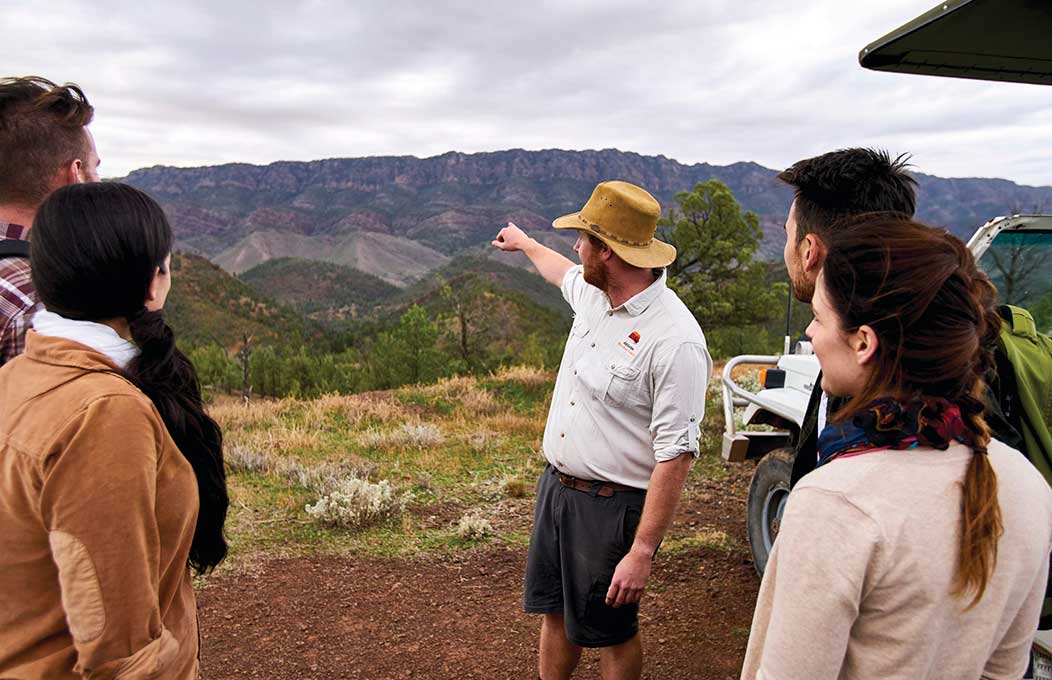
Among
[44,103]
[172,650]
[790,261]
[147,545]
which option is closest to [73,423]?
[147,545]

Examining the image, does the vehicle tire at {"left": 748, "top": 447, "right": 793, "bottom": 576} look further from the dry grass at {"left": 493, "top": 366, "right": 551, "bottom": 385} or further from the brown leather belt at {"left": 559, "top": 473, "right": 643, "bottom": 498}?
the dry grass at {"left": 493, "top": 366, "right": 551, "bottom": 385}

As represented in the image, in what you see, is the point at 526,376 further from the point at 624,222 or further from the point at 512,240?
the point at 624,222

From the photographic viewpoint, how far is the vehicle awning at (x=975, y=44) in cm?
227

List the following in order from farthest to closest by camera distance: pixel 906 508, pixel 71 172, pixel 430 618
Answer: pixel 430 618, pixel 71 172, pixel 906 508

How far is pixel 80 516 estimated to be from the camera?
1280 millimetres

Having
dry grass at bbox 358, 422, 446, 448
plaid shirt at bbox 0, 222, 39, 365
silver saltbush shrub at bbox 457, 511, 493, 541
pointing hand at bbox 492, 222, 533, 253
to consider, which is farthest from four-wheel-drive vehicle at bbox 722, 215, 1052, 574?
dry grass at bbox 358, 422, 446, 448

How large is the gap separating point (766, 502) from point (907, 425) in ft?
10.7

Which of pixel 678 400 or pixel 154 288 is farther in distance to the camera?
pixel 678 400

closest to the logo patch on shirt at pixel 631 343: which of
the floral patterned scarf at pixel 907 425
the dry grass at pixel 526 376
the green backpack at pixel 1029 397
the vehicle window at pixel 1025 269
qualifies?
the green backpack at pixel 1029 397

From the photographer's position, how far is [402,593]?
430 cm

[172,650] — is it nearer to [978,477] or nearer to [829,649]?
[829,649]

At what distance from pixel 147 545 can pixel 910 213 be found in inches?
77.4

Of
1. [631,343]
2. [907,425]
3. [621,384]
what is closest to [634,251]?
[631,343]

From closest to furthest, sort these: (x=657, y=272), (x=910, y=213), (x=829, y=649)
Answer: (x=829, y=649) < (x=910, y=213) < (x=657, y=272)
